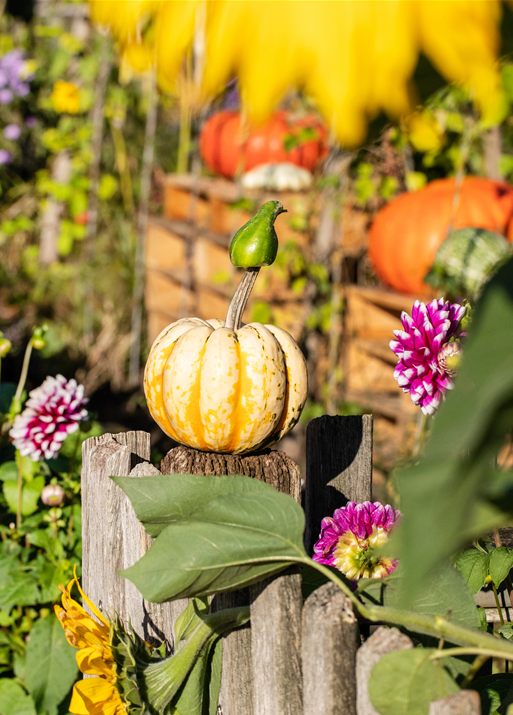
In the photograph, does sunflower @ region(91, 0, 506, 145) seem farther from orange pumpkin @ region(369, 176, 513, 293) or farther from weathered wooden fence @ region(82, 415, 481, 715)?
orange pumpkin @ region(369, 176, 513, 293)

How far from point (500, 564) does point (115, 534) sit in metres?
0.52

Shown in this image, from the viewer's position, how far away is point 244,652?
0.76 m

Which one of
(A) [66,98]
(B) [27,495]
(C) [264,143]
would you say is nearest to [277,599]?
(B) [27,495]

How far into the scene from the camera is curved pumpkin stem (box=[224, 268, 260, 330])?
36.0 inches

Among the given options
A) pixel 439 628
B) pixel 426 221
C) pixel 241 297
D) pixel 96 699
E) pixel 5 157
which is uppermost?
pixel 5 157

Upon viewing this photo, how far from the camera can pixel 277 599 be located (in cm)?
65

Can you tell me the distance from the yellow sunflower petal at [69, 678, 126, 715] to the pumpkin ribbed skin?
0.34 m

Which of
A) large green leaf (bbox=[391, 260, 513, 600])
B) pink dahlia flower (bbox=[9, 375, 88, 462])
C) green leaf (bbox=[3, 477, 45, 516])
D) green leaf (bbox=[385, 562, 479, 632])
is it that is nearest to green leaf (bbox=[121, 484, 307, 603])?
green leaf (bbox=[385, 562, 479, 632])

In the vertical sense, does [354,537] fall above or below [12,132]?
below

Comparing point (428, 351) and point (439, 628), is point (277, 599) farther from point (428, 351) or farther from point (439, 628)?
point (428, 351)

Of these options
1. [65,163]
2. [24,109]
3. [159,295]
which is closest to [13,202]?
[24,109]

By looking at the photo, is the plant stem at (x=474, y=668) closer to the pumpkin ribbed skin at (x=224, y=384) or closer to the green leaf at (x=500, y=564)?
the green leaf at (x=500, y=564)

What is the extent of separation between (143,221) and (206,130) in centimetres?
82

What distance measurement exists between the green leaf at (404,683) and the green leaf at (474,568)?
1.02 feet
